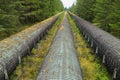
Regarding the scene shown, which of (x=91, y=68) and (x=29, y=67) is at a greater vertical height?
(x=29, y=67)

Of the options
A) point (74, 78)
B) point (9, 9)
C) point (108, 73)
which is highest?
point (9, 9)

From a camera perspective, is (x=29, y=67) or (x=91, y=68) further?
(x=91, y=68)

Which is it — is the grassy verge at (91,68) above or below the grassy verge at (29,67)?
below

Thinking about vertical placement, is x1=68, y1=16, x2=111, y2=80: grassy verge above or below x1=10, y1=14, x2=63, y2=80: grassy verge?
below

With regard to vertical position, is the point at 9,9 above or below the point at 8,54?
above

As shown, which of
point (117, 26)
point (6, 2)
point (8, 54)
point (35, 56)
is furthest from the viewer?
point (117, 26)

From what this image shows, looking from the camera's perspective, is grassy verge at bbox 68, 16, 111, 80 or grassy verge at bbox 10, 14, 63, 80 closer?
grassy verge at bbox 10, 14, 63, 80

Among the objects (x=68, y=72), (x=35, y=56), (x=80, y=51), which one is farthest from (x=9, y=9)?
(x=68, y=72)

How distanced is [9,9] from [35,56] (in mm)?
7086

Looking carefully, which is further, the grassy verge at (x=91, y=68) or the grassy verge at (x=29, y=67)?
the grassy verge at (x=91, y=68)

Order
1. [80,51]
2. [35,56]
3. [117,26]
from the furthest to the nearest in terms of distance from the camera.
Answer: [117,26]
[80,51]
[35,56]

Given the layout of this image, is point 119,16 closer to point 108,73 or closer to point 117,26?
point 117,26

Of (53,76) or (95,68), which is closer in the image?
(53,76)

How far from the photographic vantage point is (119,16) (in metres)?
20.0
